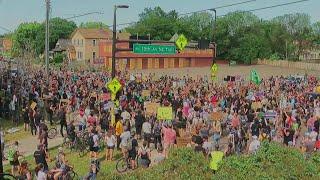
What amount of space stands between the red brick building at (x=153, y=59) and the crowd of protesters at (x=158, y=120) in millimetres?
43407

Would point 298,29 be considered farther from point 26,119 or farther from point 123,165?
point 123,165

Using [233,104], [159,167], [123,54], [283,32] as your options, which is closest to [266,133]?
[233,104]

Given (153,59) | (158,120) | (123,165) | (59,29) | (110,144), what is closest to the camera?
(123,165)

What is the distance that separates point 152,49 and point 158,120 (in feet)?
24.0

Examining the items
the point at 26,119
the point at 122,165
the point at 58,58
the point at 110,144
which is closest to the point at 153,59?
the point at 58,58

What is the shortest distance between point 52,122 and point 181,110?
23.2 feet

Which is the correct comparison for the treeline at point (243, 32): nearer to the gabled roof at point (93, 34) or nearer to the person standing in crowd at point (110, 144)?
the gabled roof at point (93, 34)

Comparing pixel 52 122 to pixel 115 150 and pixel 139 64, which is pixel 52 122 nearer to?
pixel 115 150

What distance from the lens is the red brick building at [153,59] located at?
81562 mm

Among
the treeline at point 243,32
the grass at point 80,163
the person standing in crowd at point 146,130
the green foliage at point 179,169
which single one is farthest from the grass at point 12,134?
the treeline at point 243,32

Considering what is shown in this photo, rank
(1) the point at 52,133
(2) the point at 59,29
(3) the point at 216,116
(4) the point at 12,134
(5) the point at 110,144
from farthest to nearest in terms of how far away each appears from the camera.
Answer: (2) the point at 59,29, (4) the point at 12,134, (1) the point at 52,133, (3) the point at 216,116, (5) the point at 110,144

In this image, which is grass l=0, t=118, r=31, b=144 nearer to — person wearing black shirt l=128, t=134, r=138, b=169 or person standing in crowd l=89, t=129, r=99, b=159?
person standing in crowd l=89, t=129, r=99, b=159

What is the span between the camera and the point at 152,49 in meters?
30.0

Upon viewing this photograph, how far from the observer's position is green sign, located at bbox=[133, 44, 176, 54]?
28.7 m
